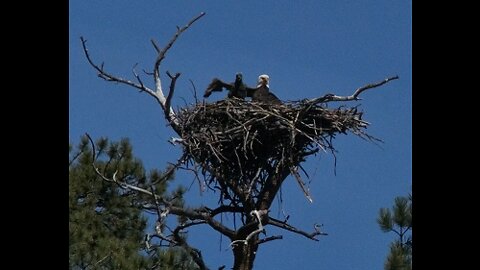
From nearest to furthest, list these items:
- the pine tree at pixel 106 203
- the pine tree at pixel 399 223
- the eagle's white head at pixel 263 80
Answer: the pine tree at pixel 399 223, the eagle's white head at pixel 263 80, the pine tree at pixel 106 203

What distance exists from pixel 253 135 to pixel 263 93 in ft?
3.66

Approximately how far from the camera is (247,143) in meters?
9.00

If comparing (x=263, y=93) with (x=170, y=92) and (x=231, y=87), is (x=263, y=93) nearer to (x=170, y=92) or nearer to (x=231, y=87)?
(x=231, y=87)

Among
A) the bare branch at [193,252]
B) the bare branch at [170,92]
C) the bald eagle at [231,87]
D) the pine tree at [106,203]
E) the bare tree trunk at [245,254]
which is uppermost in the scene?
the pine tree at [106,203]

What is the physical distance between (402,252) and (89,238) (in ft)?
20.1

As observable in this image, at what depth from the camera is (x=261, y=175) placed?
8.91 metres

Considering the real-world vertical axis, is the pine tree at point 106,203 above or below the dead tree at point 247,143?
above

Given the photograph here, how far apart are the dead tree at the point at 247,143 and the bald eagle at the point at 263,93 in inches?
10.9

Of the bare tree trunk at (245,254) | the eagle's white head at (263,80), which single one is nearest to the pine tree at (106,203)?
the eagle's white head at (263,80)

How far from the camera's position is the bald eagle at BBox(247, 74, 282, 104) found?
9773mm

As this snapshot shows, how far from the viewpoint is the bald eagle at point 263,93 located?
977 centimetres

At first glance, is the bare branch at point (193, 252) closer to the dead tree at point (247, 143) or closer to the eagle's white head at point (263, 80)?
the dead tree at point (247, 143)
